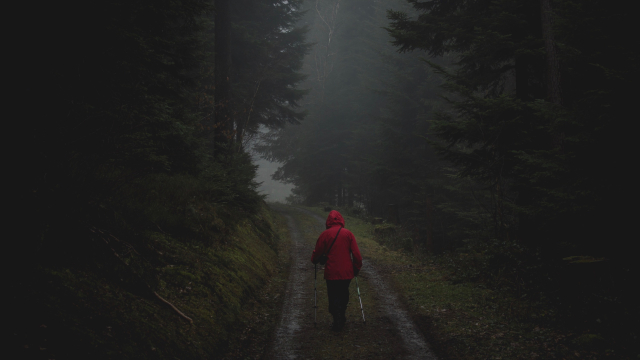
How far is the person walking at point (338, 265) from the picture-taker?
628 cm

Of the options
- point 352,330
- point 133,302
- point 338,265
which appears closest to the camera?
point 133,302

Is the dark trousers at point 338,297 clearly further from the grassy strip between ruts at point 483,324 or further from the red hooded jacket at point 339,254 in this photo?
the grassy strip between ruts at point 483,324

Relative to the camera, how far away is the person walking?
20.6 ft

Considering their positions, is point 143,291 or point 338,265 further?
point 338,265

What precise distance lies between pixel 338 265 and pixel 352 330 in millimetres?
1218

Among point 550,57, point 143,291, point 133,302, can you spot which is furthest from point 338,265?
point 550,57

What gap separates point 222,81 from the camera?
45.8 ft

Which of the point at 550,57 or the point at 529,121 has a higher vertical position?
the point at 550,57

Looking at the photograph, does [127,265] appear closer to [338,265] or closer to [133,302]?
[133,302]

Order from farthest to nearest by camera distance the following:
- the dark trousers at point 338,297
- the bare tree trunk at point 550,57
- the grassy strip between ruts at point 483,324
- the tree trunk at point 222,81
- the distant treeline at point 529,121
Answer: the tree trunk at point 222,81, the bare tree trunk at point 550,57, the dark trousers at point 338,297, the distant treeline at point 529,121, the grassy strip between ruts at point 483,324

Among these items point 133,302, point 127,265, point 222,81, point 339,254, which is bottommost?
point 133,302

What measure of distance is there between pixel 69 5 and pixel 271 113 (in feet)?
67.0

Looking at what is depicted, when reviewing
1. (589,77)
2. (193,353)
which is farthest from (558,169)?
(193,353)

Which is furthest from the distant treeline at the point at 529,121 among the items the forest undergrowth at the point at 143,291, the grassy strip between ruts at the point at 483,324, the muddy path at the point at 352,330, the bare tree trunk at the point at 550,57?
the forest undergrowth at the point at 143,291
